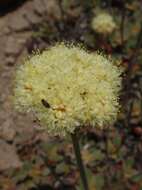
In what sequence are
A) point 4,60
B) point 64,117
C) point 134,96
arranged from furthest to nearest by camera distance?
point 4,60 → point 134,96 → point 64,117

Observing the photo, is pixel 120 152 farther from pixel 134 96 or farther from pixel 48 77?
pixel 48 77

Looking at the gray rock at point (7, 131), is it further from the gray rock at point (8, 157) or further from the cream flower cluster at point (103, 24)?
the cream flower cluster at point (103, 24)

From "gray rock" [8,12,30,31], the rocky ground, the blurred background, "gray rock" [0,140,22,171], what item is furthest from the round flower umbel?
"gray rock" [8,12,30,31]

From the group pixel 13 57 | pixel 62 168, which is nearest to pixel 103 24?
pixel 13 57

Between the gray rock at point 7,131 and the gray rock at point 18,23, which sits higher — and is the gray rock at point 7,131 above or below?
below

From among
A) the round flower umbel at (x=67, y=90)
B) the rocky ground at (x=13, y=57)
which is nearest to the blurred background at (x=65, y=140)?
the rocky ground at (x=13, y=57)

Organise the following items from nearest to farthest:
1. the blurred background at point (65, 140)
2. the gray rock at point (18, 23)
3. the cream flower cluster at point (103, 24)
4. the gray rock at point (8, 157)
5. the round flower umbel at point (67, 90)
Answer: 1. the round flower umbel at point (67, 90)
2. the blurred background at point (65, 140)
3. the gray rock at point (8, 157)
4. the cream flower cluster at point (103, 24)
5. the gray rock at point (18, 23)

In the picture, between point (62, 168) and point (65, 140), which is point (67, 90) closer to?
point (62, 168)

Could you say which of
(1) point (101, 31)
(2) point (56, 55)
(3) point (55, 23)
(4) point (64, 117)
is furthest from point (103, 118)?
(3) point (55, 23)
